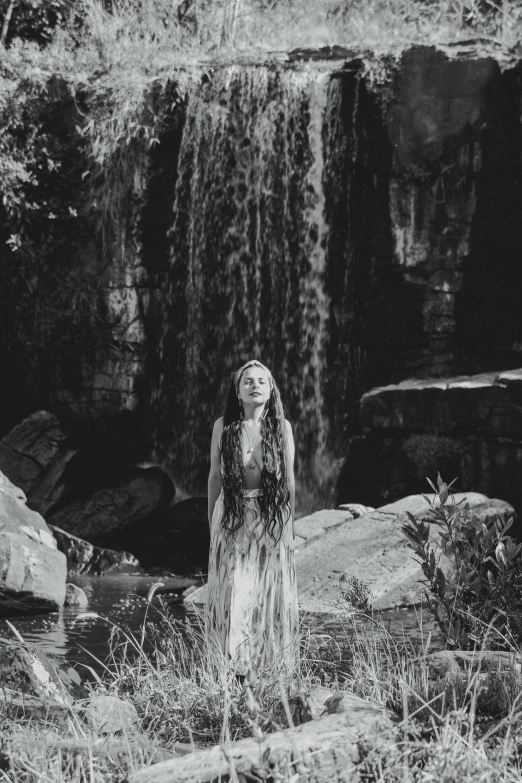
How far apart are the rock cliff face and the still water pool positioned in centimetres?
432

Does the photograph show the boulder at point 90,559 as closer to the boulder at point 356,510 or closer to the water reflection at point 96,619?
the water reflection at point 96,619

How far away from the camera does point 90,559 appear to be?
11359mm

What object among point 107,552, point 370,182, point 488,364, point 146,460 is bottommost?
point 107,552

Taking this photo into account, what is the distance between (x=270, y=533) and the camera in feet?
17.3

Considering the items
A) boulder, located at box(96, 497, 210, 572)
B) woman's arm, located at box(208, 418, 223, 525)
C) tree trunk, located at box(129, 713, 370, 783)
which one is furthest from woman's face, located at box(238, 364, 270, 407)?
boulder, located at box(96, 497, 210, 572)

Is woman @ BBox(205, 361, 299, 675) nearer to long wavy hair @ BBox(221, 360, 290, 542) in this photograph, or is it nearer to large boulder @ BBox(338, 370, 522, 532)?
long wavy hair @ BBox(221, 360, 290, 542)

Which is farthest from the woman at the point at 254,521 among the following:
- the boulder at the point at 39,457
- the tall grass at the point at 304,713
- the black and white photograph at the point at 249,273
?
the boulder at the point at 39,457

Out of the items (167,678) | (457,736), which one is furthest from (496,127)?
(457,736)

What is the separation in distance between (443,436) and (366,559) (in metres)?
3.83

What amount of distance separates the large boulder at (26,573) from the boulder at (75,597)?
306 mm

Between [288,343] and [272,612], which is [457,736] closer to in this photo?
[272,612]

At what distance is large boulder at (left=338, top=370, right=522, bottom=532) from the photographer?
478 inches

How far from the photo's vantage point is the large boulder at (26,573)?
8466 millimetres

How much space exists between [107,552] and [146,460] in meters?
3.74
